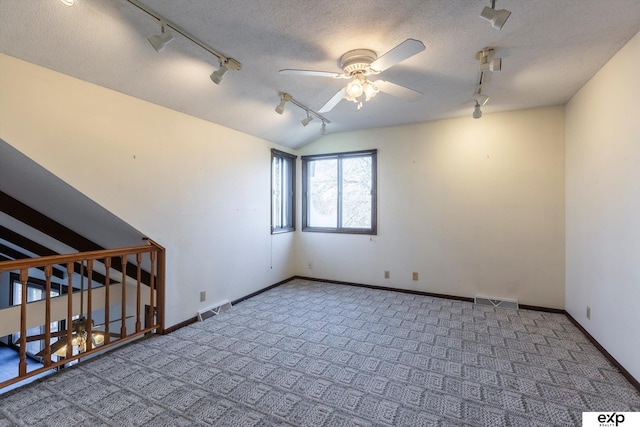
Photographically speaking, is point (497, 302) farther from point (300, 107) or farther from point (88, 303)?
point (88, 303)

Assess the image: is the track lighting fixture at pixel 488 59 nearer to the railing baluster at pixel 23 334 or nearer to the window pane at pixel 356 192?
the window pane at pixel 356 192

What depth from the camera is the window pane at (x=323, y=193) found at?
190 inches

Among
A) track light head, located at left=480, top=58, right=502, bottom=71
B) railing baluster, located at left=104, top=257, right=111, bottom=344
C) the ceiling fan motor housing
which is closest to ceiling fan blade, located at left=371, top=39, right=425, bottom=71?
the ceiling fan motor housing

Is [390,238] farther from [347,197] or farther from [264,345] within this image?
[264,345]

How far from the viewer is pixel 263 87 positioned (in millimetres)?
2879

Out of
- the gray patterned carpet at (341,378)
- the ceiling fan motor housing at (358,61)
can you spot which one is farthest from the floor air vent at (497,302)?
the ceiling fan motor housing at (358,61)

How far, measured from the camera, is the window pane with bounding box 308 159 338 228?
4.82 metres

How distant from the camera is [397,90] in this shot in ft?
7.73

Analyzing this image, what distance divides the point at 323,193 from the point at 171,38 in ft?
11.2

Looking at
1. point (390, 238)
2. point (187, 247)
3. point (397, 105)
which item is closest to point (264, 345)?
point (187, 247)

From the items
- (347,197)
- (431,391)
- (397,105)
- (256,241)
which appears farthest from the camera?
(347,197)

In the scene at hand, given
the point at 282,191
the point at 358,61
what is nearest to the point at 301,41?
the point at 358,61

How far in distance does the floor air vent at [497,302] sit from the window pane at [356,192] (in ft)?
6.07

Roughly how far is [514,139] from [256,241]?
3824 millimetres
